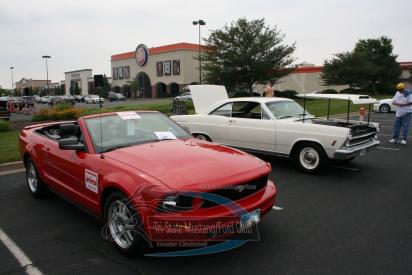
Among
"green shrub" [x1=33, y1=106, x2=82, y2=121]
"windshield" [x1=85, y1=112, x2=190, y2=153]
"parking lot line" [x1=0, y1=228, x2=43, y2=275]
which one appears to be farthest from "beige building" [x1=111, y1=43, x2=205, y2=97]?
A: "parking lot line" [x1=0, y1=228, x2=43, y2=275]

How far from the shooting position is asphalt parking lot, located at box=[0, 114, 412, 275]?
11.2 feet

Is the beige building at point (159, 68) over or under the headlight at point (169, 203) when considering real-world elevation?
over

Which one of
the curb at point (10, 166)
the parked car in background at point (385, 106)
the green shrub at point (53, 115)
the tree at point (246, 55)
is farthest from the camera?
the tree at point (246, 55)

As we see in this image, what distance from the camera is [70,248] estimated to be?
12.6ft

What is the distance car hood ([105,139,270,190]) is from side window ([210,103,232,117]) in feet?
13.4

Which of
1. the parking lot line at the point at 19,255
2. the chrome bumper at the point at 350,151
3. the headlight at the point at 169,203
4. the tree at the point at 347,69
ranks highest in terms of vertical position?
the tree at the point at 347,69

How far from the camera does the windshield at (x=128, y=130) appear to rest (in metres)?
4.30

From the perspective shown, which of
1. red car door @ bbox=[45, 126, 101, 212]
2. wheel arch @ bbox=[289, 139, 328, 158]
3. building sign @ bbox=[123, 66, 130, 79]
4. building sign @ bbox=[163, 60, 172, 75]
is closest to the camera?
red car door @ bbox=[45, 126, 101, 212]

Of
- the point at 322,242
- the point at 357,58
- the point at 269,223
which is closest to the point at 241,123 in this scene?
the point at 269,223

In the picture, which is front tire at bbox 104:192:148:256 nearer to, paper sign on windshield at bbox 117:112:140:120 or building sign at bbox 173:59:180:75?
paper sign on windshield at bbox 117:112:140:120

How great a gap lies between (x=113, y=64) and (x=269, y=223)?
81.7 m

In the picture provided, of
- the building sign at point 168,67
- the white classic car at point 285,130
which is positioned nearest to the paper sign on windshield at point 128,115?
the white classic car at point 285,130

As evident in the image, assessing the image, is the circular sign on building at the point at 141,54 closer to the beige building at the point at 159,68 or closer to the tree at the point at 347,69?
the beige building at the point at 159,68

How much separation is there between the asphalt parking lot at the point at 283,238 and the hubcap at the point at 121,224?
17 cm
